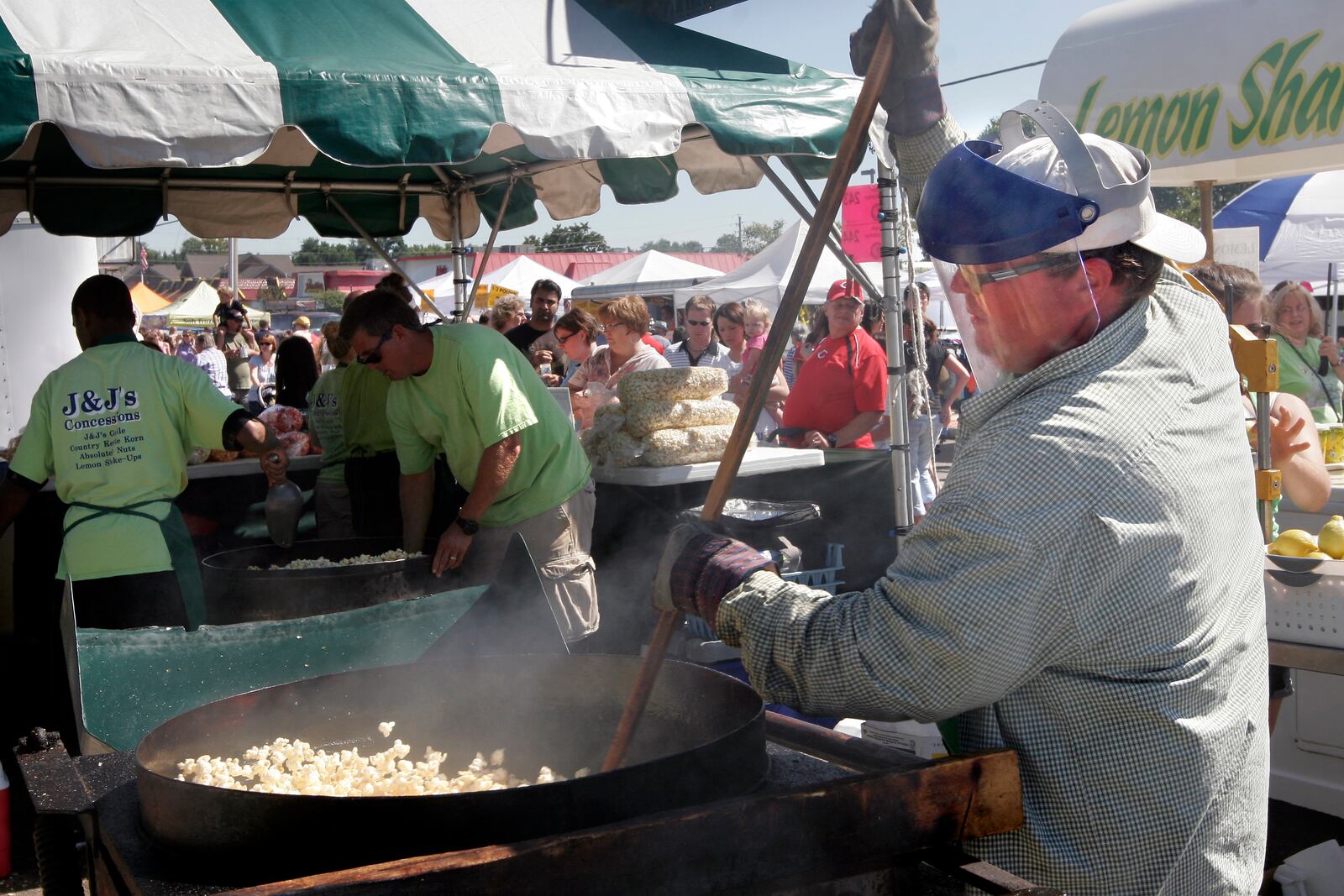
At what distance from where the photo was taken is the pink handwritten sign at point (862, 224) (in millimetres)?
11570

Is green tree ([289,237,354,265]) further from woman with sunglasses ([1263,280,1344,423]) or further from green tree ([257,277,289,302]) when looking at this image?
woman with sunglasses ([1263,280,1344,423])

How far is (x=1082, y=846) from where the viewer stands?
4.80 ft

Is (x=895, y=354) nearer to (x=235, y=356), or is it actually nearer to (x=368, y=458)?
(x=368, y=458)

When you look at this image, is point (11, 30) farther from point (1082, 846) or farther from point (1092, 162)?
point (1082, 846)

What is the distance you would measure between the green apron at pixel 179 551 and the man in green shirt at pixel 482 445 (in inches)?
32.4

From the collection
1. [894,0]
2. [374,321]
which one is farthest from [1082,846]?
[374,321]

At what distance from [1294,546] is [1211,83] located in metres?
1.97

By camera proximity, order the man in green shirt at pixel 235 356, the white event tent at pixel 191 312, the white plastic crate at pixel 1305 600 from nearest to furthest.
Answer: the white plastic crate at pixel 1305 600 < the man in green shirt at pixel 235 356 < the white event tent at pixel 191 312

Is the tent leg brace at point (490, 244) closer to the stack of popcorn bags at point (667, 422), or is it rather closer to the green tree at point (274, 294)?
the stack of popcorn bags at point (667, 422)

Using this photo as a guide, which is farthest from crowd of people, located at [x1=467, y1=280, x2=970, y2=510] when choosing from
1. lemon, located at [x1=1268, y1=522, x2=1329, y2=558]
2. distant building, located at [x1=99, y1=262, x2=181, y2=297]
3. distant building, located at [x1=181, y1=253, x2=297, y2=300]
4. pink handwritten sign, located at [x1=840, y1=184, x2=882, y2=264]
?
distant building, located at [x1=181, y1=253, x2=297, y2=300]

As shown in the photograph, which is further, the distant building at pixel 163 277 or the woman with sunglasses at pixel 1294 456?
the distant building at pixel 163 277

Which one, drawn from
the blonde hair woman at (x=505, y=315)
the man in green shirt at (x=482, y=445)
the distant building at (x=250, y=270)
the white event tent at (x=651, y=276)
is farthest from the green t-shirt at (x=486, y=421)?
the distant building at (x=250, y=270)

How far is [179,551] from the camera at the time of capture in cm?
385

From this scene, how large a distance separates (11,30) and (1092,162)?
3612mm
